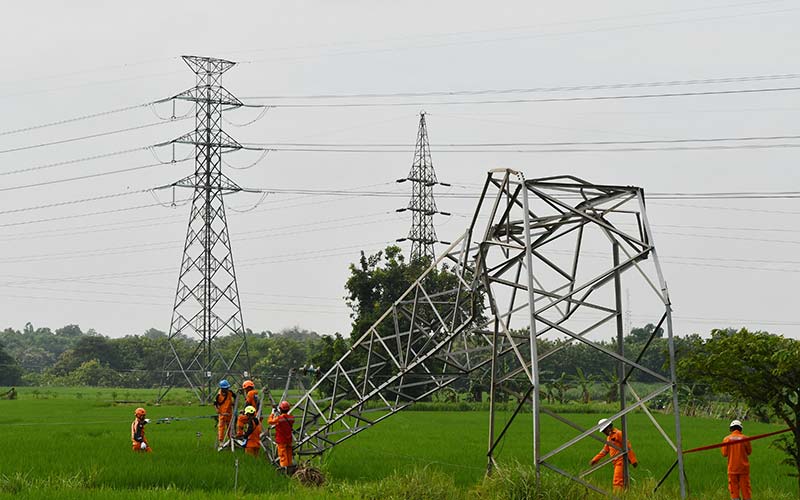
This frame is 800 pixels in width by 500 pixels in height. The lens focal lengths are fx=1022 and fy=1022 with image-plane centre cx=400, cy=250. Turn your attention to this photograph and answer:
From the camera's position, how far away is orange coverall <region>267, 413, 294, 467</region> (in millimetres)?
18984

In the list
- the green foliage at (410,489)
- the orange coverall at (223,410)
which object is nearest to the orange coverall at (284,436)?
the green foliage at (410,489)

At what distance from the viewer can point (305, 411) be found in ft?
70.0

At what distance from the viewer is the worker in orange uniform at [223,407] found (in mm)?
21875

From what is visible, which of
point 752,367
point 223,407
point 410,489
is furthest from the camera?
point 223,407

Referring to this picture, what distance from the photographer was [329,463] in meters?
21.9

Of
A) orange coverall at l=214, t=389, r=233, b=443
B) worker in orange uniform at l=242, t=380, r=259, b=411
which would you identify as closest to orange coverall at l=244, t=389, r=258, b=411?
worker in orange uniform at l=242, t=380, r=259, b=411

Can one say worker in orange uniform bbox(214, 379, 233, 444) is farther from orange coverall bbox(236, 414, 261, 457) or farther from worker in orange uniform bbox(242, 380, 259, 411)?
worker in orange uniform bbox(242, 380, 259, 411)

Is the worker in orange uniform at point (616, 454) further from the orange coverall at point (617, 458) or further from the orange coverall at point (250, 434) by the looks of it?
the orange coverall at point (250, 434)

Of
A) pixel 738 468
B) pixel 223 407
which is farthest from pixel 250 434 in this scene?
pixel 738 468

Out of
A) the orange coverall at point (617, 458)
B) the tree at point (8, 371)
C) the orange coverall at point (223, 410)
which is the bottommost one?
the orange coverall at point (617, 458)

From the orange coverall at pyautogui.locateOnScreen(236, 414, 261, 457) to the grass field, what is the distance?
0.29 m

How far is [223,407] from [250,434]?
1730mm

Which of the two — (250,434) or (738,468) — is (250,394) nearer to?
(250,434)

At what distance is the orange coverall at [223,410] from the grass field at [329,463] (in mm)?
509
